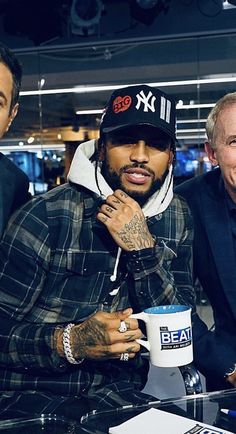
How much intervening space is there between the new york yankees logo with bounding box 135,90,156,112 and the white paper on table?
899 mm

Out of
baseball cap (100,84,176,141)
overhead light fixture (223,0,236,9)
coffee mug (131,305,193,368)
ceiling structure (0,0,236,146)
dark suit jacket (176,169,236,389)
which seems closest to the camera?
coffee mug (131,305,193,368)

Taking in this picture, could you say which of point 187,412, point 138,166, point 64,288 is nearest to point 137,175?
point 138,166

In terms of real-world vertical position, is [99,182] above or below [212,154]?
below

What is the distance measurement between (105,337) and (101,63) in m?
4.23

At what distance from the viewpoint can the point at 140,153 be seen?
1.60m

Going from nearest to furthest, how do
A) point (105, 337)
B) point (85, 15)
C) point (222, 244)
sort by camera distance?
point (105, 337)
point (222, 244)
point (85, 15)

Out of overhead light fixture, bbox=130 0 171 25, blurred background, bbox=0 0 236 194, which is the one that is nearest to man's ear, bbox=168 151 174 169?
blurred background, bbox=0 0 236 194

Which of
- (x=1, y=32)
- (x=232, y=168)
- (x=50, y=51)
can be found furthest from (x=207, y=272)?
(x=1, y=32)

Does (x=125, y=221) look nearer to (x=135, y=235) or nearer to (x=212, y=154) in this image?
(x=135, y=235)

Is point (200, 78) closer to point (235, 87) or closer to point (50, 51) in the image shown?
point (235, 87)

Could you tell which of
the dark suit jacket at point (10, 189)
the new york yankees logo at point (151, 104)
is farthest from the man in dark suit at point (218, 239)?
the dark suit jacket at point (10, 189)

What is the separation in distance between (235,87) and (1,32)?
7.98 feet

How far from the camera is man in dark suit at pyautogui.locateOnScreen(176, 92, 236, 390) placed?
6.03ft

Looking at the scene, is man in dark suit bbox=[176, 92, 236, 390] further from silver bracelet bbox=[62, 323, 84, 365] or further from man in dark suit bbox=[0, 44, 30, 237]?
man in dark suit bbox=[0, 44, 30, 237]
